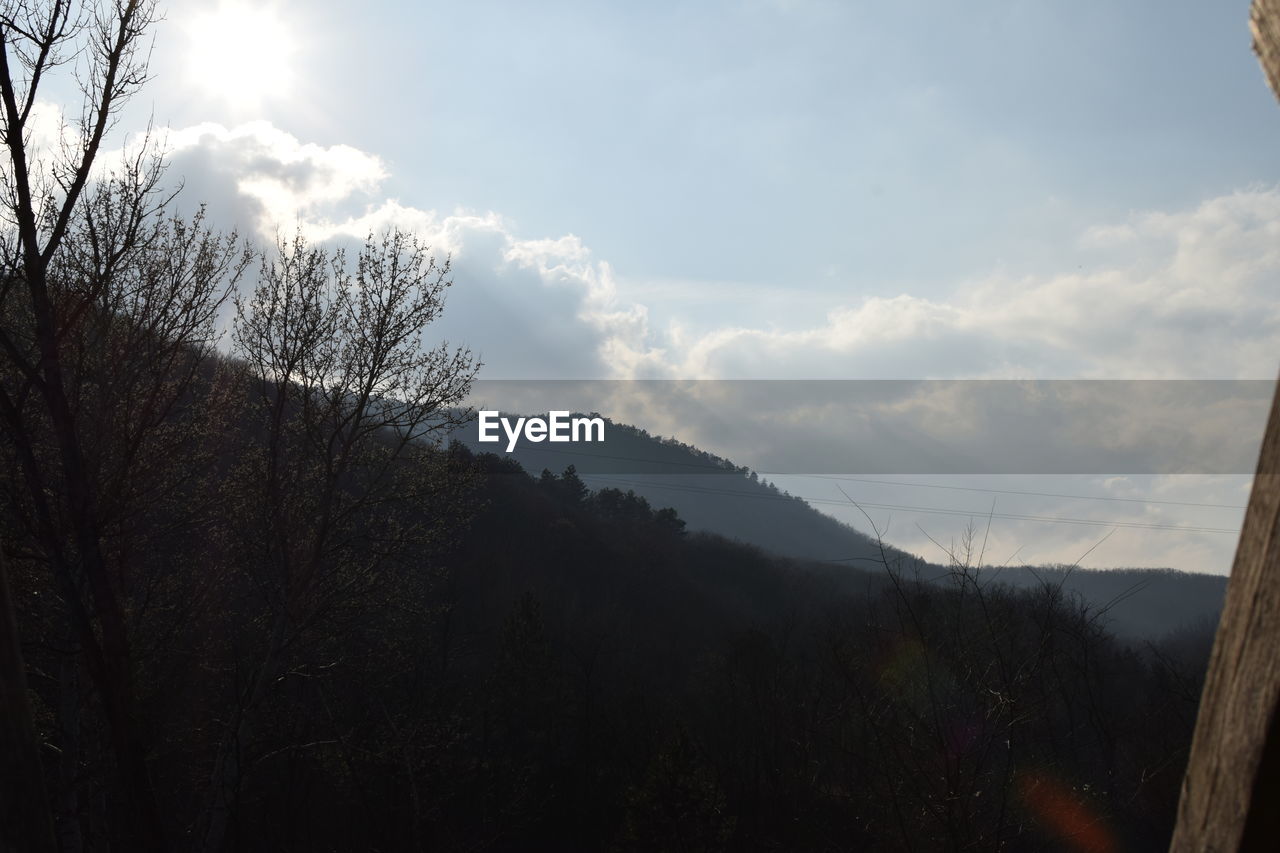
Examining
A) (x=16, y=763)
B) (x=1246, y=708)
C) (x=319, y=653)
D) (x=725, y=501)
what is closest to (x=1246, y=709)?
(x=1246, y=708)

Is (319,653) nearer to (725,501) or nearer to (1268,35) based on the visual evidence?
(1268,35)

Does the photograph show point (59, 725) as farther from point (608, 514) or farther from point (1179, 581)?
point (1179, 581)

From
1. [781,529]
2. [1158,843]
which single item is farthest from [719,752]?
[781,529]

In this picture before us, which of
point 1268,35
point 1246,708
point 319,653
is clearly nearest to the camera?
point 1246,708

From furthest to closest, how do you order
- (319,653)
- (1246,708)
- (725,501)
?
(725,501) < (319,653) < (1246,708)

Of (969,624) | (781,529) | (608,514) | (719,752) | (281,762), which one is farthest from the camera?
(781,529)

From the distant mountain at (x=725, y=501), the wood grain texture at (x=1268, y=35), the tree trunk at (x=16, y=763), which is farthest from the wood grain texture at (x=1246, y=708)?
the distant mountain at (x=725, y=501)

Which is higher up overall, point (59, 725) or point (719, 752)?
point (59, 725)

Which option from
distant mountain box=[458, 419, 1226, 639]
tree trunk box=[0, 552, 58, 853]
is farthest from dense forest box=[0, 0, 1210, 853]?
distant mountain box=[458, 419, 1226, 639]
